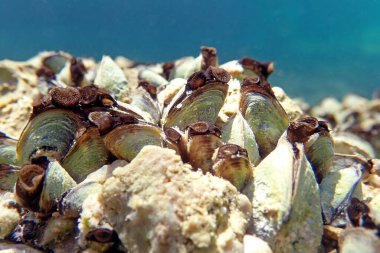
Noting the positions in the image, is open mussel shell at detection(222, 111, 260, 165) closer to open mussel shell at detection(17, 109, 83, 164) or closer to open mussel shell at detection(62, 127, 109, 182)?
open mussel shell at detection(62, 127, 109, 182)

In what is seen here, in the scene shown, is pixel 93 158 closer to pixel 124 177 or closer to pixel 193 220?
pixel 124 177

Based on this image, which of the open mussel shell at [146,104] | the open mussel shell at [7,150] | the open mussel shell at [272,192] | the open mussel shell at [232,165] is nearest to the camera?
the open mussel shell at [272,192]

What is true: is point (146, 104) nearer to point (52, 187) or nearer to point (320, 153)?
point (52, 187)

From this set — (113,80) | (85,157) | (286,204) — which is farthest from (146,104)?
(286,204)

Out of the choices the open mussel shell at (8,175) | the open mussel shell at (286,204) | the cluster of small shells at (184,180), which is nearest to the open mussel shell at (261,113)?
the cluster of small shells at (184,180)

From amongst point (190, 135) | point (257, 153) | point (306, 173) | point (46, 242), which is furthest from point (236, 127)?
point (46, 242)

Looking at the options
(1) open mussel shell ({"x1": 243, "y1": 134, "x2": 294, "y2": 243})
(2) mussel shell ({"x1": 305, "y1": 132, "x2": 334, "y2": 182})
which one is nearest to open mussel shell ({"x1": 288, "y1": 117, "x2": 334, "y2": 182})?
(2) mussel shell ({"x1": 305, "y1": 132, "x2": 334, "y2": 182})

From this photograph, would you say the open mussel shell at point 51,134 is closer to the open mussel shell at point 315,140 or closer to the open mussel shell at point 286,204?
the open mussel shell at point 286,204
